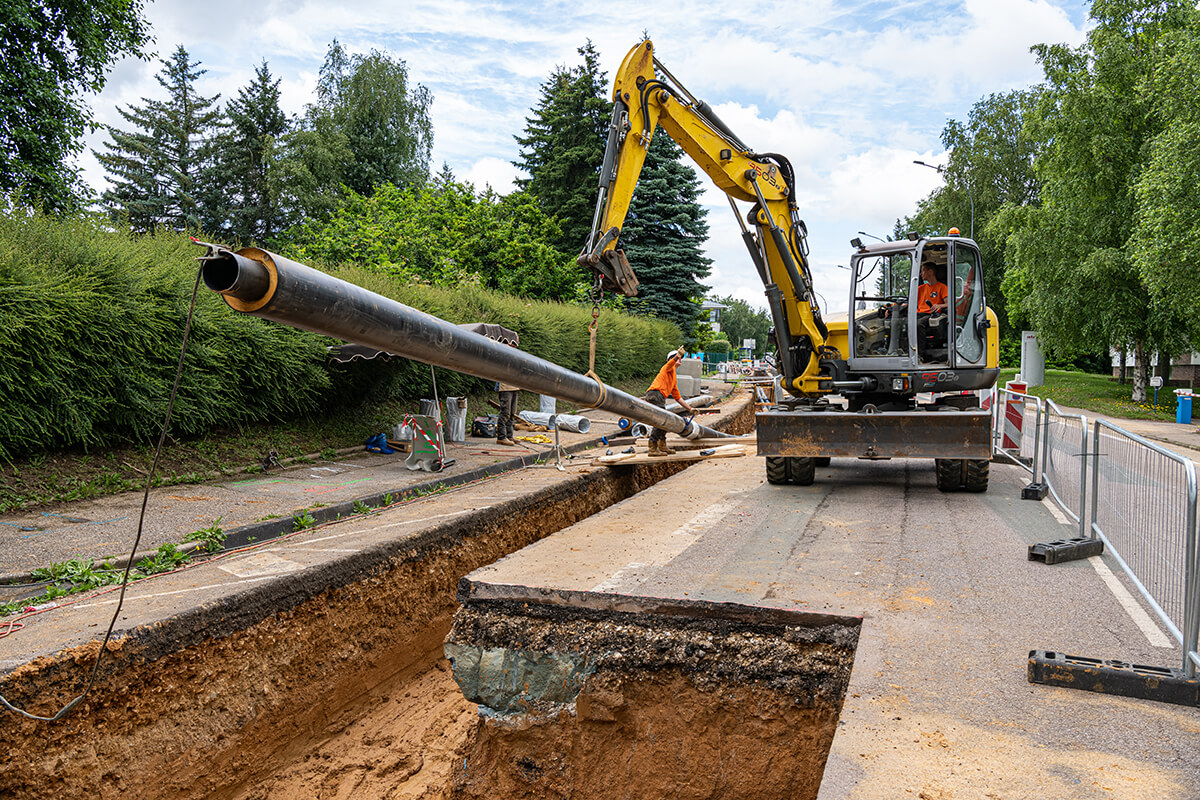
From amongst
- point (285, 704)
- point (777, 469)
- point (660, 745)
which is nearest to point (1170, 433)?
point (777, 469)

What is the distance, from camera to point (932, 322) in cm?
868

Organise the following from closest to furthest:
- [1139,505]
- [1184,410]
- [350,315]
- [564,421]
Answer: [350,315], [1139,505], [564,421], [1184,410]

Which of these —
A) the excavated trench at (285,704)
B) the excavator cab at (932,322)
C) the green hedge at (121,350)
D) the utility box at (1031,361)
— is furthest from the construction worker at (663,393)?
the utility box at (1031,361)

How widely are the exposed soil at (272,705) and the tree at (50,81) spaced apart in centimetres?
1193

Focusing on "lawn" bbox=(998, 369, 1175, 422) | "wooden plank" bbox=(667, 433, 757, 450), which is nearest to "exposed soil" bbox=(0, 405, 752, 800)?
"wooden plank" bbox=(667, 433, 757, 450)

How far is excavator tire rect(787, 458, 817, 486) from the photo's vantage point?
8.99m

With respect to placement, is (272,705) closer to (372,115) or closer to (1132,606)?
(1132,606)

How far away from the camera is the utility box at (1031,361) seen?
34438mm

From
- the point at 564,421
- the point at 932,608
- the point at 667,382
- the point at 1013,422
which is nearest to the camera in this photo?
the point at 932,608

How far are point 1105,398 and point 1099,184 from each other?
8.45m

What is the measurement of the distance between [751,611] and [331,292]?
294cm

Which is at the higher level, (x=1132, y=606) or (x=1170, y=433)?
(x=1132, y=606)

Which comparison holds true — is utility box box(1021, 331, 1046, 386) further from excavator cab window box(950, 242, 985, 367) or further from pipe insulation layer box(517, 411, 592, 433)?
excavator cab window box(950, 242, 985, 367)

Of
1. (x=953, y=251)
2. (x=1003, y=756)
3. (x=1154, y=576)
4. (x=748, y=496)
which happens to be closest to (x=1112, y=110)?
(x=953, y=251)
